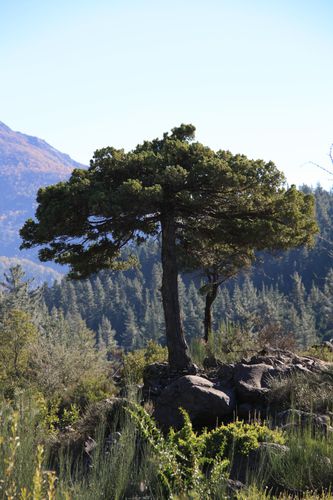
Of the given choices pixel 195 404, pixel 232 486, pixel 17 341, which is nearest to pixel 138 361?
pixel 195 404

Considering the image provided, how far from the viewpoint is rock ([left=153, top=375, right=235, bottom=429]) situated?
8680 mm

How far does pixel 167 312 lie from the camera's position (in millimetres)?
12781

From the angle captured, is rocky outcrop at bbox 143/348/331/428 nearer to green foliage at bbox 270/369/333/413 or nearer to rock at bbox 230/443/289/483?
green foliage at bbox 270/369/333/413

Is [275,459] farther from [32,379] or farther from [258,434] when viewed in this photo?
[32,379]

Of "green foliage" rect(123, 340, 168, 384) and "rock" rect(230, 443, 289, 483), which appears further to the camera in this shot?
"green foliage" rect(123, 340, 168, 384)

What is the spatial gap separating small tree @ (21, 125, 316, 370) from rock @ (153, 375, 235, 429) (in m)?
2.98

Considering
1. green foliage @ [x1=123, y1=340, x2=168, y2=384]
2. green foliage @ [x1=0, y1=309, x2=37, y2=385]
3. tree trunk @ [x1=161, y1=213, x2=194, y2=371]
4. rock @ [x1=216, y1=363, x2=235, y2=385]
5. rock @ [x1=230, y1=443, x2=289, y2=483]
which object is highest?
tree trunk @ [x1=161, y1=213, x2=194, y2=371]

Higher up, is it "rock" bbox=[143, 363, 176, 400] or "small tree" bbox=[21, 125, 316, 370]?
"small tree" bbox=[21, 125, 316, 370]

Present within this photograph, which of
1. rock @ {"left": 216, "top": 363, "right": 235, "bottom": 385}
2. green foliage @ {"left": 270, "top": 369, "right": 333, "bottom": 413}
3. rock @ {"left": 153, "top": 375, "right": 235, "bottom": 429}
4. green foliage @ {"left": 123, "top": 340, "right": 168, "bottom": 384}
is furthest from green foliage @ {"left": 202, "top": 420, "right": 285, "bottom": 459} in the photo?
green foliage @ {"left": 123, "top": 340, "right": 168, "bottom": 384}

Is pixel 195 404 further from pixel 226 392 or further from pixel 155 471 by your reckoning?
pixel 155 471

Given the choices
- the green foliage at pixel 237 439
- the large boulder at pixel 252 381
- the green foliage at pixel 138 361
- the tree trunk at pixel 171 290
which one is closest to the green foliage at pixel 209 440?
the green foliage at pixel 237 439

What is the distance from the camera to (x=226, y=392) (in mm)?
9266

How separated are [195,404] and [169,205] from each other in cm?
525

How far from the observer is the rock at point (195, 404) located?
28.5 ft
